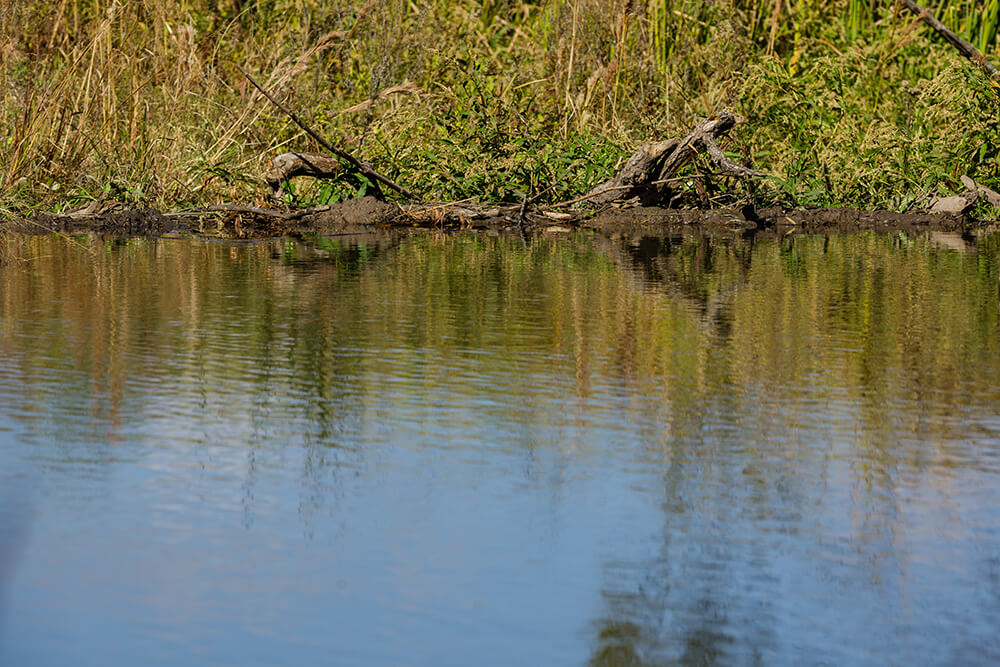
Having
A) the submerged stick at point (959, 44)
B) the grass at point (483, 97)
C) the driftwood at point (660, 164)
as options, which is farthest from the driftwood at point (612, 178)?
the submerged stick at point (959, 44)

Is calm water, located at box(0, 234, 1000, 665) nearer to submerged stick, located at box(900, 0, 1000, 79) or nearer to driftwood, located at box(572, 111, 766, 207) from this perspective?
driftwood, located at box(572, 111, 766, 207)

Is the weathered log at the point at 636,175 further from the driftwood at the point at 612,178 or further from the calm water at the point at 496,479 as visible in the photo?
the calm water at the point at 496,479

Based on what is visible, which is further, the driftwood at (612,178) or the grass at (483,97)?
the grass at (483,97)

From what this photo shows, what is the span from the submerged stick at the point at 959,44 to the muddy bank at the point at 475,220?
129 cm

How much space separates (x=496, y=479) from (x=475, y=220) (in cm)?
727

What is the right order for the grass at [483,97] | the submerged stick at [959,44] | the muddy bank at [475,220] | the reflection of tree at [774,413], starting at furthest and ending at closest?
the submerged stick at [959,44]
the grass at [483,97]
the muddy bank at [475,220]
the reflection of tree at [774,413]

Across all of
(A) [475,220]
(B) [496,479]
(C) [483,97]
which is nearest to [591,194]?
(A) [475,220]

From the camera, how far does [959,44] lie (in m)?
11.8

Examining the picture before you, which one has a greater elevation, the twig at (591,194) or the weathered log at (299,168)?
the weathered log at (299,168)

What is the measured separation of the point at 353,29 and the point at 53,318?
25.9 ft

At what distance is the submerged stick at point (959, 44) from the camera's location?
11172 millimetres

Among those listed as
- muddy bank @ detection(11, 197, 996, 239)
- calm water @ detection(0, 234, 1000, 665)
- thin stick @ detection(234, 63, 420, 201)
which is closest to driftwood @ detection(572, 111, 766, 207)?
muddy bank @ detection(11, 197, 996, 239)

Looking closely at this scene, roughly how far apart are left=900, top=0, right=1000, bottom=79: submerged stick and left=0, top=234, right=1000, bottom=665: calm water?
568 cm

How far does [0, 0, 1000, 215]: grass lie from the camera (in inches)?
416
